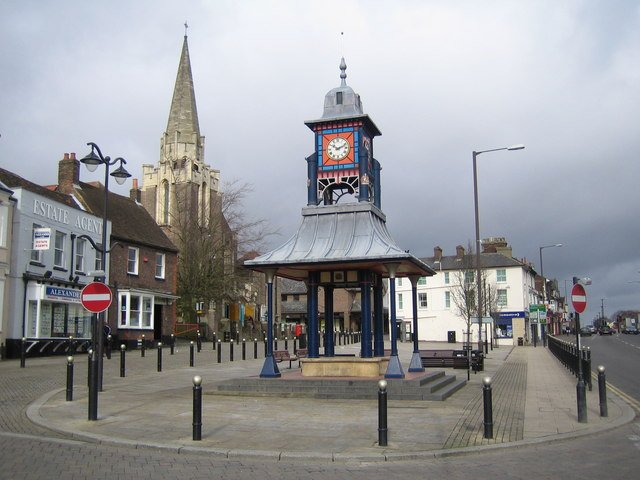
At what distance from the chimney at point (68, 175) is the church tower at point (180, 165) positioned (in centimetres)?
2521

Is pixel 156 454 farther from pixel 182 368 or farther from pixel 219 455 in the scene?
pixel 182 368

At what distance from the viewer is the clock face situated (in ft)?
57.7

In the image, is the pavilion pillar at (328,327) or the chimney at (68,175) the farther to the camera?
the chimney at (68,175)

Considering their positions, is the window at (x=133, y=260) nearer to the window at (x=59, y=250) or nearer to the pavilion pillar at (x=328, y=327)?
the window at (x=59, y=250)

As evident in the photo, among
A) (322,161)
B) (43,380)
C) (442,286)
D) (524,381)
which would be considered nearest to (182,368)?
(43,380)

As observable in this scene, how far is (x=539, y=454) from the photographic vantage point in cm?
864

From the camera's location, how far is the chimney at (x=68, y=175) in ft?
116

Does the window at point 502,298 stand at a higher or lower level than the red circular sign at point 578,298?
higher

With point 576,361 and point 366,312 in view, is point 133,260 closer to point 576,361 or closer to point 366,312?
point 366,312

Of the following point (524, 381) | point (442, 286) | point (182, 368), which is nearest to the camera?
point (524, 381)

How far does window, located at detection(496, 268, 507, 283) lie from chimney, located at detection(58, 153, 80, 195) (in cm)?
4210

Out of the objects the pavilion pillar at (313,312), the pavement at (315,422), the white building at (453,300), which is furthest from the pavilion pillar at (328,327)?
the white building at (453,300)

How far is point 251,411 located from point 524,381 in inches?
413

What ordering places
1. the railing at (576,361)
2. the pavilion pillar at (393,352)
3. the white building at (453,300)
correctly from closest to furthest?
the pavilion pillar at (393,352) < the railing at (576,361) < the white building at (453,300)
